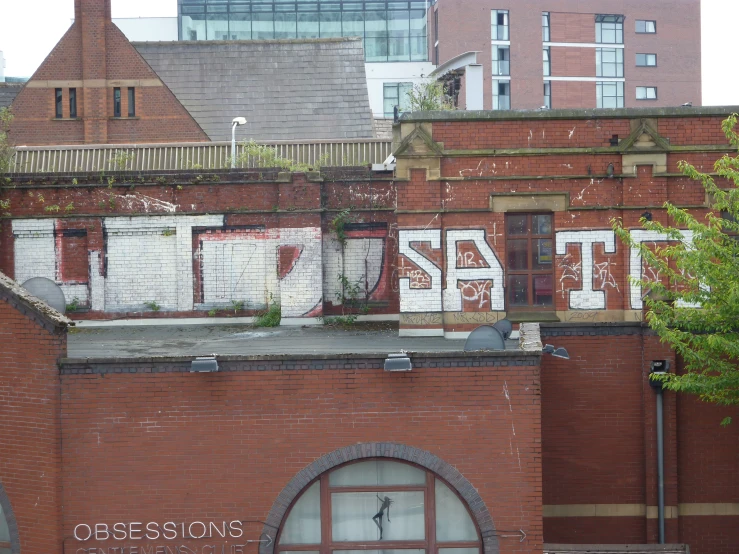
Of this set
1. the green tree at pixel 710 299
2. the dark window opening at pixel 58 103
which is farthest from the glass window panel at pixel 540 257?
the dark window opening at pixel 58 103

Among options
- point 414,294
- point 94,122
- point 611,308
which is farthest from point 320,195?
point 94,122

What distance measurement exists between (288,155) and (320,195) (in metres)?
4.43

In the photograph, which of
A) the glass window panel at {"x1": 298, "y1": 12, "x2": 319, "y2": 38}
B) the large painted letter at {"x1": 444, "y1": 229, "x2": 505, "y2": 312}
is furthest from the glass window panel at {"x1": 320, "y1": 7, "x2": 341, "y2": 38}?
the large painted letter at {"x1": 444, "y1": 229, "x2": 505, "y2": 312}

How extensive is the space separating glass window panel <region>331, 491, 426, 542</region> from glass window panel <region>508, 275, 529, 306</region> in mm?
6673

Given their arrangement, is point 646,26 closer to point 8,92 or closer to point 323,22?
point 323,22

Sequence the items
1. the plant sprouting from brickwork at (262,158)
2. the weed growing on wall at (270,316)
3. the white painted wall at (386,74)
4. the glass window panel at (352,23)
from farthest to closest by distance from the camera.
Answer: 1. the glass window panel at (352,23)
2. the white painted wall at (386,74)
3. the plant sprouting from brickwork at (262,158)
4. the weed growing on wall at (270,316)

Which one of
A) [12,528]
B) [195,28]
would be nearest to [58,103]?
[12,528]

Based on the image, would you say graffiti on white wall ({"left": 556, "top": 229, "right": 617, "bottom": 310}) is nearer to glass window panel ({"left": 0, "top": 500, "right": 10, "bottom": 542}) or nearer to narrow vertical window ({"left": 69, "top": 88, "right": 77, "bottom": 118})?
glass window panel ({"left": 0, "top": 500, "right": 10, "bottom": 542})

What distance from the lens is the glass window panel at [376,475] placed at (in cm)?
1395

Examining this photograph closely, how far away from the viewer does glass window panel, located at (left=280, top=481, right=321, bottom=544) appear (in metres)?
14.0

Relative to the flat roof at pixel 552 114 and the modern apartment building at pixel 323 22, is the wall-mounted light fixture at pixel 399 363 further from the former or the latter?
the modern apartment building at pixel 323 22

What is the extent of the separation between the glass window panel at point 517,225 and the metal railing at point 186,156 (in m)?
5.75

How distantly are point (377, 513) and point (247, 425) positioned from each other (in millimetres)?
2171

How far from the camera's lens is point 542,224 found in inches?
776
